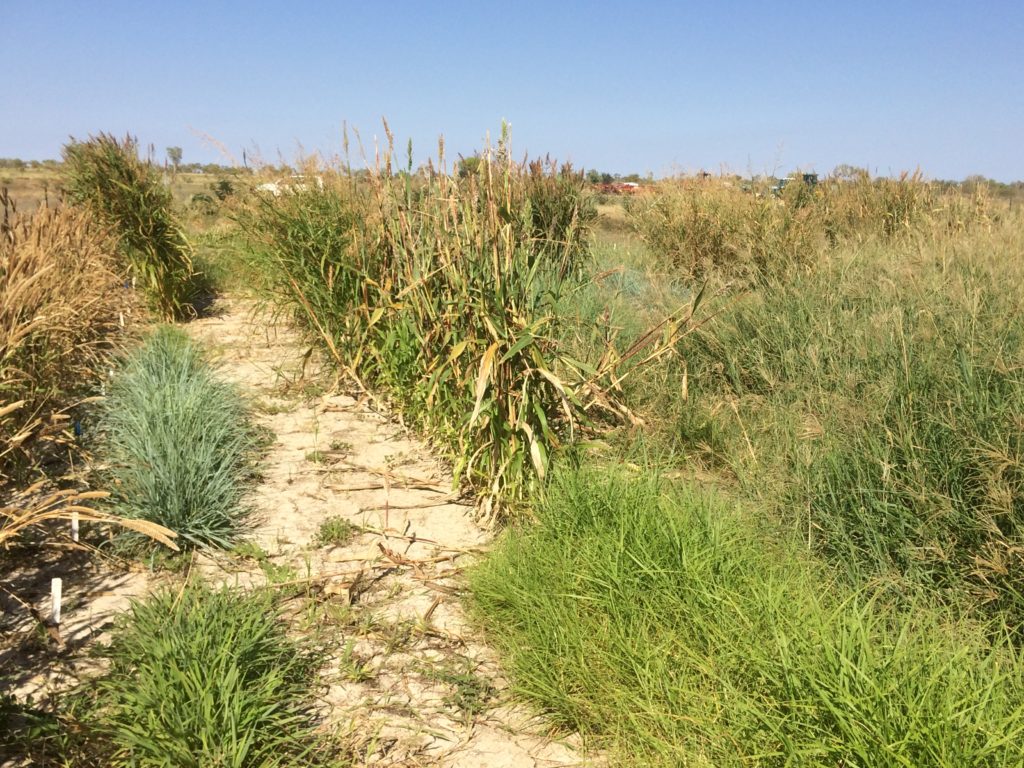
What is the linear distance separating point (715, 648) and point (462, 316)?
74.7 inches

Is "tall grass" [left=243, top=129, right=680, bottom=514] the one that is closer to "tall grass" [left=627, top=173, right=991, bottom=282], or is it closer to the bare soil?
the bare soil

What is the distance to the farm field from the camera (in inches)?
79.5

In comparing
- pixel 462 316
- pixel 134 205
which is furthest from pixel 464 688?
pixel 134 205

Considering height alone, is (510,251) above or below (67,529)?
above

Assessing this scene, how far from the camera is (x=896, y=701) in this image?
5.90ft

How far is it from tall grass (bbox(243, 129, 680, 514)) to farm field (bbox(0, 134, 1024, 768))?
0.09ft

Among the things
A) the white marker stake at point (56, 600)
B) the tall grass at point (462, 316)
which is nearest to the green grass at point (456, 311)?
the tall grass at point (462, 316)

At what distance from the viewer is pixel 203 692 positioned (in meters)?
1.93

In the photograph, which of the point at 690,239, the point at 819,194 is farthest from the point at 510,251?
the point at 819,194

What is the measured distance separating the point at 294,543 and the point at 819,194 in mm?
8207

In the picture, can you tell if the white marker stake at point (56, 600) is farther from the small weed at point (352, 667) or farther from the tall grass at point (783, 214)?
the tall grass at point (783, 214)

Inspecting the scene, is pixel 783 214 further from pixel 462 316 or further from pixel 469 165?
pixel 462 316

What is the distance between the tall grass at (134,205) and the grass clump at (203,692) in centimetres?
562

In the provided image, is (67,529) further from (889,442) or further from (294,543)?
(889,442)
